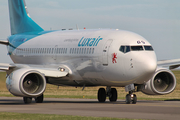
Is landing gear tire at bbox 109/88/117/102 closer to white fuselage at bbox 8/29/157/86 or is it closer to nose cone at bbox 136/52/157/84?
white fuselage at bbox 8/29/157/86

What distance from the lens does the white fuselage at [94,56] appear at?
25.8 m

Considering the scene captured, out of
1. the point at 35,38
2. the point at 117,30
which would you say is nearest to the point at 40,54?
the point at 35,38

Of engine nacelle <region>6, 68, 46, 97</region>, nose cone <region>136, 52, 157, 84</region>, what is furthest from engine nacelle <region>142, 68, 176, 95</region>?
engine nacelle <region>6, 68, 46, 97</region>

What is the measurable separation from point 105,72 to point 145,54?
9.71 ft

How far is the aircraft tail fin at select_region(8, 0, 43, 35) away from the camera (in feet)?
126

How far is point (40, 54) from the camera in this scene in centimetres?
3388

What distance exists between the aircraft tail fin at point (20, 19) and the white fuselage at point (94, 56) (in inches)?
120

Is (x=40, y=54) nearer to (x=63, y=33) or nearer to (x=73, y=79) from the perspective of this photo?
(x=63, y=33)

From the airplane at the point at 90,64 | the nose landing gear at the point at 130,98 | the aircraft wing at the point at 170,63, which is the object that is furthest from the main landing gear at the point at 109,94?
the nose landing gear at the point at 130,98

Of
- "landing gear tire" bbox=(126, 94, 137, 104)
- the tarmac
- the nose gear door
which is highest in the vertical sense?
the nose gear door

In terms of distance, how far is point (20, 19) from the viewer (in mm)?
40062

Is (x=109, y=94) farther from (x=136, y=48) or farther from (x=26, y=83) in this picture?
(x=136, y=48)

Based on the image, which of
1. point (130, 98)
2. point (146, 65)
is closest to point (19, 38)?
point (130, 98)

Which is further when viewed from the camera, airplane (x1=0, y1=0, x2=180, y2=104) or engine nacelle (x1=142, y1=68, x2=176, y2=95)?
engine nacelle (x1=142, y1=68, x2=176, y2=95)
